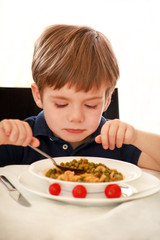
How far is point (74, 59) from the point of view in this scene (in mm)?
1183

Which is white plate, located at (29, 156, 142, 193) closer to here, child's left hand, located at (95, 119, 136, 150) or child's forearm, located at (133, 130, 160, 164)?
child's left hand, located at (95, 119, 136, 150)

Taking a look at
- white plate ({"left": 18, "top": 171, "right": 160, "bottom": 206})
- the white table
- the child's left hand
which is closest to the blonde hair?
the child's left hand

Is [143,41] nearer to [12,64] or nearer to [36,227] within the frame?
[12,64]

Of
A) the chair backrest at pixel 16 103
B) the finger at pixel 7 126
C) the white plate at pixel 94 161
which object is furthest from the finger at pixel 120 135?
the chair backrest at pixel 16 103

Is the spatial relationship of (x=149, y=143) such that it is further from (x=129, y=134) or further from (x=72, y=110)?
(x=72, y=110)

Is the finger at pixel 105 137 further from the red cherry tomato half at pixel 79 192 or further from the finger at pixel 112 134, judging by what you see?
the red cherry tomato half at pixel 79 192

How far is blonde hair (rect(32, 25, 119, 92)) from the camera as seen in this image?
1.16 metres

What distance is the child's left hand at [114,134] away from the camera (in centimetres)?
109

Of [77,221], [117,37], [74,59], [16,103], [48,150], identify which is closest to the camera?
[77,221]

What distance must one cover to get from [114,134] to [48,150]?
15.2 inches

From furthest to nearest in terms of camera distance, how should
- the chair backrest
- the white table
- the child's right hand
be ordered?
the chair backrest → the child's right hand → the white table

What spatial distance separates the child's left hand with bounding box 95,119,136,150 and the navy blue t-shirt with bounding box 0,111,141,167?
24cm

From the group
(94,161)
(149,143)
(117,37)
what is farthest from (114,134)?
(117,37)

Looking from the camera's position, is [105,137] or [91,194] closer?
[91,194]
